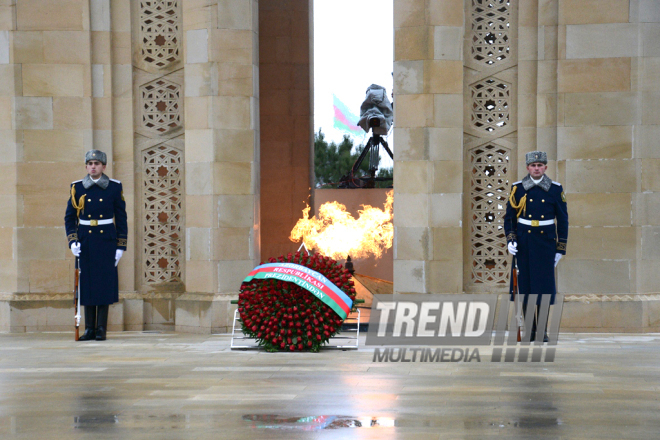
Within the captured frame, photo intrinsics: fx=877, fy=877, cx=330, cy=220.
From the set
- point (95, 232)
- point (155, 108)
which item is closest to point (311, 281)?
point (95, 232)

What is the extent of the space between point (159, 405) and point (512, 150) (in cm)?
583

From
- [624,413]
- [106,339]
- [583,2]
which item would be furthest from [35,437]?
[583,2]

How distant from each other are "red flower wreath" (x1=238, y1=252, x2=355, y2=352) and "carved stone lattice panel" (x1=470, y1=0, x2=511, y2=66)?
3.61m

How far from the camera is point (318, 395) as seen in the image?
6363 millimetres

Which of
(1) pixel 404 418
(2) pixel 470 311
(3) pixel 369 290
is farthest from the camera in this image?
(3) pixel 369 290

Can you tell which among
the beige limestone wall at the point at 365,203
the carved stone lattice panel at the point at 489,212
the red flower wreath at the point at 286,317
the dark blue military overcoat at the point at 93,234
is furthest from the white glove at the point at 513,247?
the beige limestone wall at the point at 365,203

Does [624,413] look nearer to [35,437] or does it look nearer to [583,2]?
[35,437]

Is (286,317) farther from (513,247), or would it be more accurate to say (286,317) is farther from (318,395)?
(513,247)

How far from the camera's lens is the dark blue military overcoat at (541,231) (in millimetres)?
9062

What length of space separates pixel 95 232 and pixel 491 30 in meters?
5.16

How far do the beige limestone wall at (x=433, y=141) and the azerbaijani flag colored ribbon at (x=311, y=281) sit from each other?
1.92m

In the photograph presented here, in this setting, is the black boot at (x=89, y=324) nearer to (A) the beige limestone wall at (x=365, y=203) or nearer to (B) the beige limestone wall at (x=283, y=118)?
(B) the beige limestone wall at (x=283, y=118)

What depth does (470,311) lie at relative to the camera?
411 inches

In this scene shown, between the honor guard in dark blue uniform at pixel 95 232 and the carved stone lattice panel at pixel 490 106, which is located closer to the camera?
the honor guard in dark blue uniform at pixel 95 232
